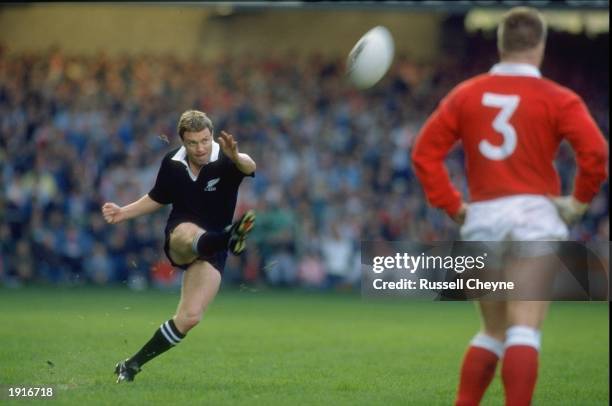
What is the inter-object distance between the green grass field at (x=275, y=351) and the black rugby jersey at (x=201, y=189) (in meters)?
1.20

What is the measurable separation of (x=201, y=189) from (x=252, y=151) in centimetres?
1369

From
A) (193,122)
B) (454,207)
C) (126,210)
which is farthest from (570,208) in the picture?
(126,210)

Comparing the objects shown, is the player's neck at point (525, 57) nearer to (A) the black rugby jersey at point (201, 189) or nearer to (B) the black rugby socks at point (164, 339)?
(A) the black rugby jersey at point (201, 189)

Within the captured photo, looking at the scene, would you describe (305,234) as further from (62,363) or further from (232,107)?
(62,363)

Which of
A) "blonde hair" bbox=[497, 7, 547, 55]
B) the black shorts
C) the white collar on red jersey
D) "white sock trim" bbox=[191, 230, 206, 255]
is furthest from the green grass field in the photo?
"blonde hair" bbox=[497, 7, 547, 55]

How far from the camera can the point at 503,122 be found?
5973 mm

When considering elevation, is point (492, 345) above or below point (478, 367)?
above

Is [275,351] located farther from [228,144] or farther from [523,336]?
[523,336]

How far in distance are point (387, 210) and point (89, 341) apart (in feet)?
35.7

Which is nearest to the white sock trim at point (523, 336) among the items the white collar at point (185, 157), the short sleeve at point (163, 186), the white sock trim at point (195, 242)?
the white sock trim at point (195, 242)

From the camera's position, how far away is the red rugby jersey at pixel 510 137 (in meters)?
5.91

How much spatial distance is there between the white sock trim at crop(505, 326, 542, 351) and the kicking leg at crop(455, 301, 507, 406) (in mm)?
260

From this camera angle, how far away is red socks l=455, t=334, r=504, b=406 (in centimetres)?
619

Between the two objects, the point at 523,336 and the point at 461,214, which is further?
the point at 461,214
